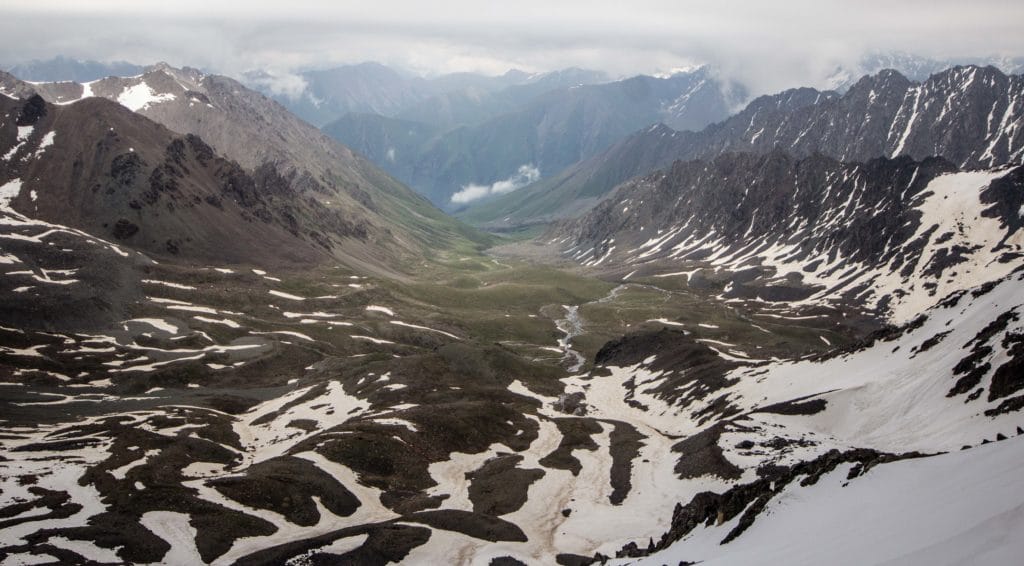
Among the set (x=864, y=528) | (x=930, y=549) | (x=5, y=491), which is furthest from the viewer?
(x=5, y=491)

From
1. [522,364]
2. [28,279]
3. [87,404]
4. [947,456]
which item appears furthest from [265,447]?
[28,279]

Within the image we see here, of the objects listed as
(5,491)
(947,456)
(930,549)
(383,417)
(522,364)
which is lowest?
(522,364)

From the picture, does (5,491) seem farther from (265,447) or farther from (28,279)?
(28,279)

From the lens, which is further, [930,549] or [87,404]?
[87,404]

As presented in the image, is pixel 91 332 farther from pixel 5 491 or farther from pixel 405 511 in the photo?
pixel 405 511

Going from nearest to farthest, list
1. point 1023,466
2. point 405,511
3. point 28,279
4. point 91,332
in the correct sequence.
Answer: point 1023,466, point 405,511, point 91,332, point 28,279

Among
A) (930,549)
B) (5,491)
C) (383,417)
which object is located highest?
(930,549)

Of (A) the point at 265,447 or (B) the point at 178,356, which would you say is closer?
(A) the point at 265,447

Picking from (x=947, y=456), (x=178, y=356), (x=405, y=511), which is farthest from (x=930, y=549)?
(x=178, y=356)

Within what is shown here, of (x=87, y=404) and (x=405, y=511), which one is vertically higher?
(x=405, y=511)
